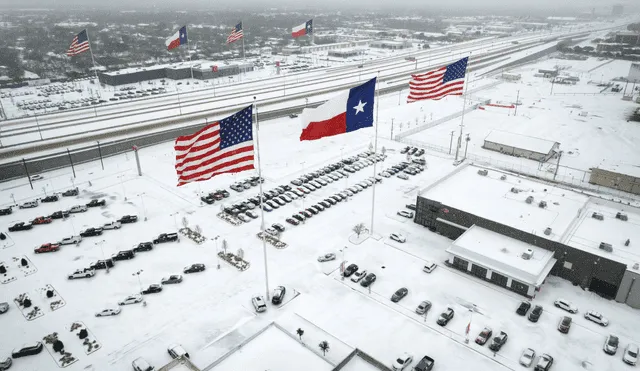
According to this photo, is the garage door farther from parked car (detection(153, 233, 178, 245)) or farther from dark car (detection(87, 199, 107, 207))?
dark car (detection(87, 199, 107, 207))

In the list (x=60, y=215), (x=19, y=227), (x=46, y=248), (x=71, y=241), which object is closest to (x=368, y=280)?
(x=71, y=241)

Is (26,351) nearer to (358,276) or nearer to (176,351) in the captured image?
(176,351)

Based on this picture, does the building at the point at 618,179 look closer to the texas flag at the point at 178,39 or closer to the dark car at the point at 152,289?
the dark car at the point at 152,289

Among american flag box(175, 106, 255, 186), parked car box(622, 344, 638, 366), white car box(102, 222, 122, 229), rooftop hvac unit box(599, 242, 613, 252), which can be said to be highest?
american flag box(175, 106, 255, 186)

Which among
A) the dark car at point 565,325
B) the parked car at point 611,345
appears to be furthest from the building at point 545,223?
the parked car at point 611,345

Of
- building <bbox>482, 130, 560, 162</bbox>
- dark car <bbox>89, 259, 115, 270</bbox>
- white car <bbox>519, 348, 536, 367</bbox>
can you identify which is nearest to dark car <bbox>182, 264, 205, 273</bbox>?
dark car <bbox>89, 259, 115, 270</bbox>

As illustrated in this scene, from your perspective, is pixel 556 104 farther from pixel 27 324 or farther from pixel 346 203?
pixel 27 324

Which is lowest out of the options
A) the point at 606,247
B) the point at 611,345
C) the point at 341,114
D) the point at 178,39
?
the point at 611,345
